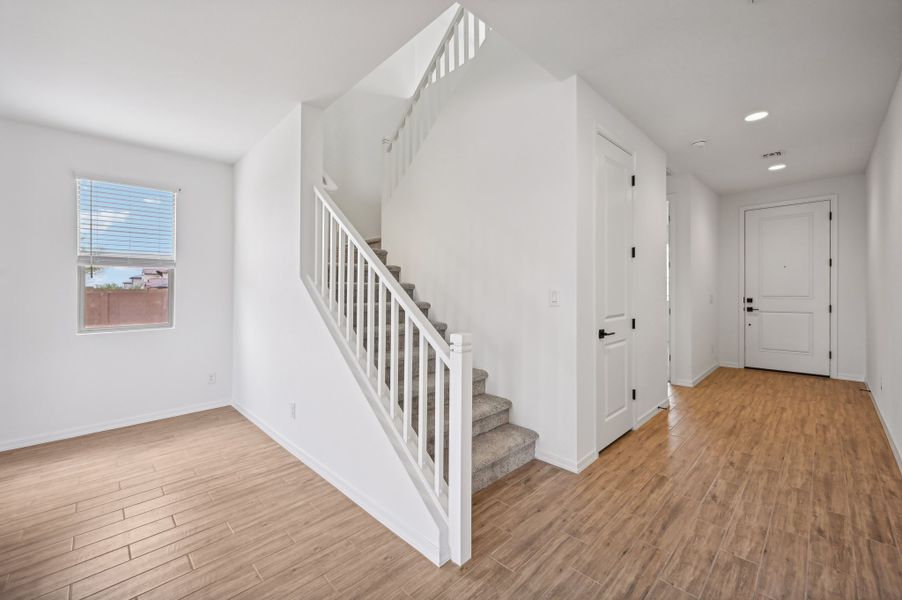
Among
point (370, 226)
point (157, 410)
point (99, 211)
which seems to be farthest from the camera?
point (370, 226)

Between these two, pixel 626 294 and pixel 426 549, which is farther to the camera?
pixel 626 294

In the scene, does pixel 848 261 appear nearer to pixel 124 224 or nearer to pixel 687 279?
pixel 687 279

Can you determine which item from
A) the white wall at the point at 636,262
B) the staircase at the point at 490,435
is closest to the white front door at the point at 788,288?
the white wall at the point at 636,262

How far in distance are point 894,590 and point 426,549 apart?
191cm

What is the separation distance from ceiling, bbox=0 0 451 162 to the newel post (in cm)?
170

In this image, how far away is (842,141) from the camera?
375 centimetres

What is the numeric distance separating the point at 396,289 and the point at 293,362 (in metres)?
1.34

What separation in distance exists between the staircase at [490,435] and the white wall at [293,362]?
1.37ft

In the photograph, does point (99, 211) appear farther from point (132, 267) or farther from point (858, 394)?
point (858, 394)

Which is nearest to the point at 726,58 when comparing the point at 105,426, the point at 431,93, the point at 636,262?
the point at 636,262

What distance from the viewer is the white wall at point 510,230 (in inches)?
103

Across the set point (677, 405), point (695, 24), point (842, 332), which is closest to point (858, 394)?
point (842, 332)

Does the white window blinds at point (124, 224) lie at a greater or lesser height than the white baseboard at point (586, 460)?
greater

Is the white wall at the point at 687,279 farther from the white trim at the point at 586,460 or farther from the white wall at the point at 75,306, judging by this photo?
the white wall at the point at 75,306
